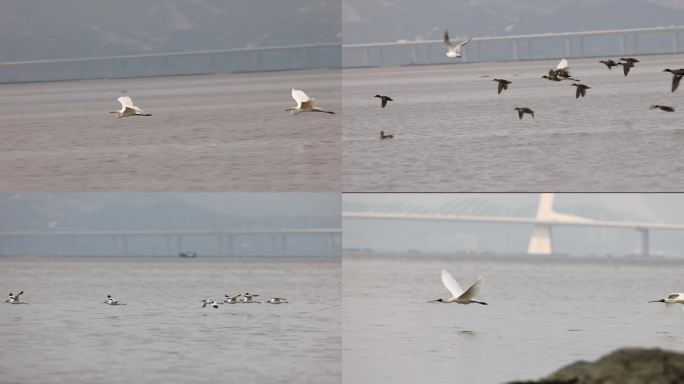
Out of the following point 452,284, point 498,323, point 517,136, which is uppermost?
point 517,136

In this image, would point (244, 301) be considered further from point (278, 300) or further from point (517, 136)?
point (517, 136)

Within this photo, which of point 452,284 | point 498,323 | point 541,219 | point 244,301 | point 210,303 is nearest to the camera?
point 452,284

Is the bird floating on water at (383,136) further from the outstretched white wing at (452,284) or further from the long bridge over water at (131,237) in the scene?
the outstretched white wing at (452,284)

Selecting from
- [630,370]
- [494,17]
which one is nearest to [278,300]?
[494,17]

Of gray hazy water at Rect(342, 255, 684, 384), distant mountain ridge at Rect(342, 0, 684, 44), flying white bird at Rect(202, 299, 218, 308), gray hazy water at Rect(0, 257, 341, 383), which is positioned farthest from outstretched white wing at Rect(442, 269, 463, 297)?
flying white bird at Rect(202, 299, 218, 308)

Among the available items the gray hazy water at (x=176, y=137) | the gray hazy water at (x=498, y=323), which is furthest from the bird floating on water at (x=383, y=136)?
the gray hazy water at (x=176, y=137)

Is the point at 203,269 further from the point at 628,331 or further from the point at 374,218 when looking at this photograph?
the point at 628,331
